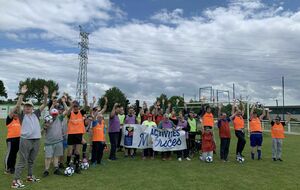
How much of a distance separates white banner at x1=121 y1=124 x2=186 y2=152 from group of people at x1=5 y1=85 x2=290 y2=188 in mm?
230

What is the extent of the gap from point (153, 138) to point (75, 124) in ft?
14.5

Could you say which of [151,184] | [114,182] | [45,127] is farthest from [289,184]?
[45,127]

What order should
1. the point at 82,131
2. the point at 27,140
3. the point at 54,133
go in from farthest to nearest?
1. the point at 82,131
2. the point at 54,133
3. the point at 27,140

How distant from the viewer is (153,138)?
14.0m

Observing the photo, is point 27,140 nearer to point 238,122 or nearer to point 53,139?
point 53,139

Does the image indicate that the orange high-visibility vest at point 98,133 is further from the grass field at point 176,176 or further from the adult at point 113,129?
the adult at point 113,129

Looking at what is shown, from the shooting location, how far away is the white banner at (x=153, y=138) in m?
14.0

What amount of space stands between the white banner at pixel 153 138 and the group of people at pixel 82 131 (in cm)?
23

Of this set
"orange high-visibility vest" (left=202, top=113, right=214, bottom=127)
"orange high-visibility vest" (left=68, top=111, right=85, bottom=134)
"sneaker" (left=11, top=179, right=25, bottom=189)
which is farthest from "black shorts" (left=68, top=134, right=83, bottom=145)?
"orange high-visibility vest" (left=202, top=113, right=214, bottom=127)

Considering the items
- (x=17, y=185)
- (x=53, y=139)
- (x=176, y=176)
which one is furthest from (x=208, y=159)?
(x=17, y=185)

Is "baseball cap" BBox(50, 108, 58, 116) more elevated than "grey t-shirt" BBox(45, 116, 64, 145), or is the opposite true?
"baseball cap" BBox(50, 108, 58, 116)

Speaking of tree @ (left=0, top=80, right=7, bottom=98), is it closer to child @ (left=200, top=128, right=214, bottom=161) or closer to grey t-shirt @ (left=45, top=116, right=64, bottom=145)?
child @ (left=200, top=128, right=214, bottom=161)

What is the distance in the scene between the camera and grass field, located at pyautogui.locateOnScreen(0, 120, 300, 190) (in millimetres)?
8820

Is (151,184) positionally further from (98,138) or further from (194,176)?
(98,138)
